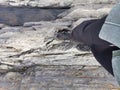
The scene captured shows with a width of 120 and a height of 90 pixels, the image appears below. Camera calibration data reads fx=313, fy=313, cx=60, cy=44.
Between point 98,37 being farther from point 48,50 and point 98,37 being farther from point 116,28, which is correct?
point 48,50

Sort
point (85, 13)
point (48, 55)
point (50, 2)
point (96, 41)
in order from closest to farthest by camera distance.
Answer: point (96, 41), point (48, 55), point (85, 13), point (50, 2)

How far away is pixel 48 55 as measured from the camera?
3.01 metres

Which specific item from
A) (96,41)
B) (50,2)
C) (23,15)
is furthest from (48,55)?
(96,41)

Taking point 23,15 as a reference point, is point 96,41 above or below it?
above

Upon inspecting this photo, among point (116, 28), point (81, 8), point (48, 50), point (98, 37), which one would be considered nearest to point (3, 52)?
point (48, 50)

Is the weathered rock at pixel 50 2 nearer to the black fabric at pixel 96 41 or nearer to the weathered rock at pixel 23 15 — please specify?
the weathered rock at pixel 23 15

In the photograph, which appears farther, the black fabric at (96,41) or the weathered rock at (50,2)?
the weathered rock at (50,2)

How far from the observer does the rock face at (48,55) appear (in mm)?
2629

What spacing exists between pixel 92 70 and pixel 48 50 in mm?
531

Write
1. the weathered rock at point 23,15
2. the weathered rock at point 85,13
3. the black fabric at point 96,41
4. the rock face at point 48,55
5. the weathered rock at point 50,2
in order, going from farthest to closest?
1. the weathered rock at point 50,2
2. the weathered rock at point 23,15
3. the weathered rock at point 85,13
4. the rock face at point 48,55
5. the black fabric at point 96,41

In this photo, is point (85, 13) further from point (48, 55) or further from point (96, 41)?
point (96, 41)

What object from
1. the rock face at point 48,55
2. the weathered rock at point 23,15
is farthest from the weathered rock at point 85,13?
the weathered rock at point 23,15

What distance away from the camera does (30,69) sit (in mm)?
2854

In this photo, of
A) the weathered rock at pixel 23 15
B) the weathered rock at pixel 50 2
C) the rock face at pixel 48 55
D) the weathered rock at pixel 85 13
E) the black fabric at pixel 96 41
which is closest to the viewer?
the black fabric at pixel 96 41
